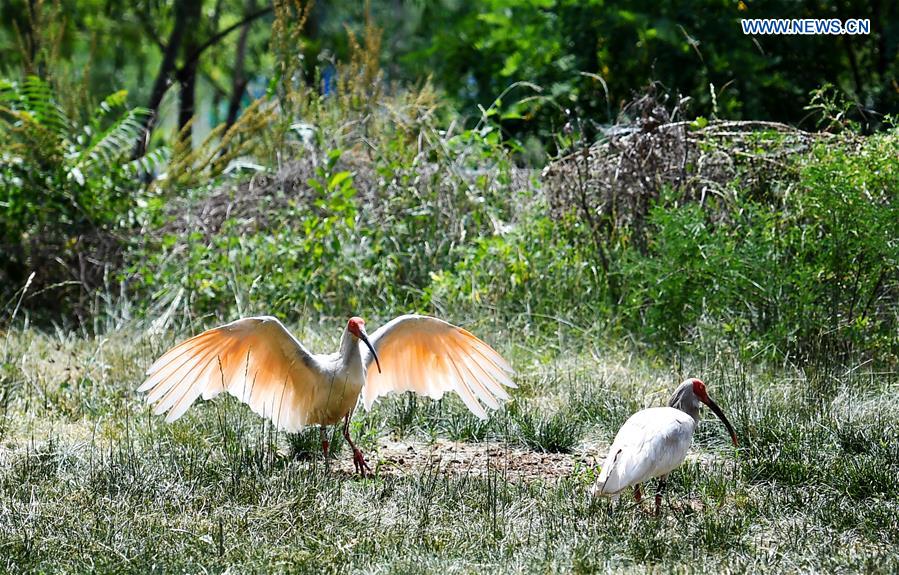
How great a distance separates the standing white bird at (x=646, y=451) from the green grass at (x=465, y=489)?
0.19 metres

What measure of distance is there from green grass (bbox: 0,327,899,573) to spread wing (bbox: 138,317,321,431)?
0.69 feet

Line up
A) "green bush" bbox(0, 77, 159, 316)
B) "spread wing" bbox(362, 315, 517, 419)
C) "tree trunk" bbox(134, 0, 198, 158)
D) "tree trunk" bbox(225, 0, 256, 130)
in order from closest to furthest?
"spread wing" bbox(362, 315, 517, 419)
"green bush" bbox(0, 77, 159, 316)
"tree trunk" bbox(134, 0, 198, 158)
"tree trunk" bbox(225, 0, 256, 130)

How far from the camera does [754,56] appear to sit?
36.7 ft

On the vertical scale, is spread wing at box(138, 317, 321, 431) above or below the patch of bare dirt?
above

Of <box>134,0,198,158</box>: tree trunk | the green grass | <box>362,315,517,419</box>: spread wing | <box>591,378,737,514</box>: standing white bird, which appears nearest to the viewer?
the green grass

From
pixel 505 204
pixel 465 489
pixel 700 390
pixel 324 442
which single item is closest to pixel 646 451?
pixel 700 390

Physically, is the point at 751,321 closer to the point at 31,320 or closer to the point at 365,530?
the point at 365,530

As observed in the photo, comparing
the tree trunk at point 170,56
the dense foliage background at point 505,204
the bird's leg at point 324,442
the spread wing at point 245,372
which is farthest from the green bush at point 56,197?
the bird's leg at point 324,442

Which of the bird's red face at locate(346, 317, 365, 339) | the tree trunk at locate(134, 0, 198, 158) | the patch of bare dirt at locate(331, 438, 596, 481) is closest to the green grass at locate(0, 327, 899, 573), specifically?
the patch of bare dirt at locate(331, 438, 596, 481)

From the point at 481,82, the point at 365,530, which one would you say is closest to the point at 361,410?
the point at 365,530

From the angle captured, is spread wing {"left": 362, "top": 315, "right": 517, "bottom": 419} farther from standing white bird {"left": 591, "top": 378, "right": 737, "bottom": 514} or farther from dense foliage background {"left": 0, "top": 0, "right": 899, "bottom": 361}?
dense foliage background {"left": 0, "top": 0, "right": 899, "bottom": 361}

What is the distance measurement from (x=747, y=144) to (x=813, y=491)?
330 centimetres

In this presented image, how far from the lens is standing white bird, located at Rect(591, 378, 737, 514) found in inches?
167

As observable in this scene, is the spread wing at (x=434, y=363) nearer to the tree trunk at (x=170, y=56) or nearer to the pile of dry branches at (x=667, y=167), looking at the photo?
the pile of dry branches at (x=667, y=167)
